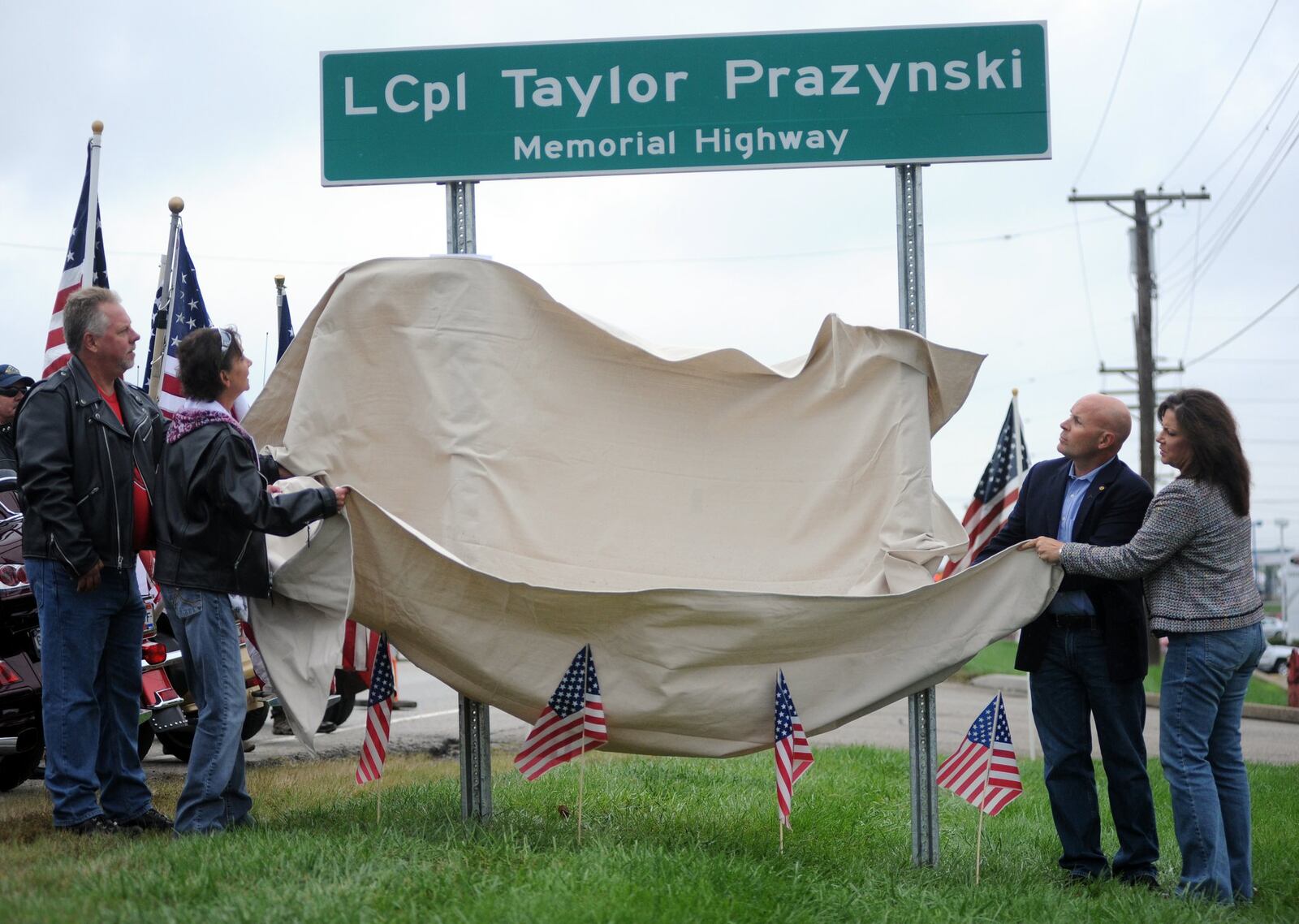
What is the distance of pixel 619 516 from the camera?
563 cm

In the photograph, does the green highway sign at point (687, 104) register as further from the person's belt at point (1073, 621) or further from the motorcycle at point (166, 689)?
the motorcycle at point (166, 689)

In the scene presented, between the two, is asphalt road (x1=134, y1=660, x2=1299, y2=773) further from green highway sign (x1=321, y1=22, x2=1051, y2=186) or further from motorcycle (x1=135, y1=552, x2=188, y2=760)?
green highway sign (x1=321, y1=22, x2=1051, y2=186)

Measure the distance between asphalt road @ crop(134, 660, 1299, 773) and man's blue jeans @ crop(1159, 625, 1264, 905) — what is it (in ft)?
21.4

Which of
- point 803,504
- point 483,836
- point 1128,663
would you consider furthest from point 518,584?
point 1128,663

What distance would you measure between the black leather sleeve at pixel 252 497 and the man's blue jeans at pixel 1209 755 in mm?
3521

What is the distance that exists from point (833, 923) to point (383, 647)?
7.66ft

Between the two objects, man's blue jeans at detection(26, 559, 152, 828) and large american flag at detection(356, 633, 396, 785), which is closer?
man's blue jeans at detection(26, 559, 152, 828)

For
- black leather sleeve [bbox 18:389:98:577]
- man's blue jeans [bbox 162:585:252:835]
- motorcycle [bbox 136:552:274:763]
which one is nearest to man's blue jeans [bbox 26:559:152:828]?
black leather sleeve [bbox 18:389:98:577]

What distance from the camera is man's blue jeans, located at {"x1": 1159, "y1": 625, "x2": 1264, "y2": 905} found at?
5.09 m

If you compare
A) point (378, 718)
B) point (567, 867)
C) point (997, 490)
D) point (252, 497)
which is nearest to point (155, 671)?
point (378, 718)

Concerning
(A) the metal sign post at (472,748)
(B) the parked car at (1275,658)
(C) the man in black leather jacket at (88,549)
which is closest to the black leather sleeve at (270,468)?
(C) the man in black leather jacket at (88,549)

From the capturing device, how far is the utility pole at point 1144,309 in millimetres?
26703

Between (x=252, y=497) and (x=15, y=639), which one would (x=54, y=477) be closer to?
(x=252, y=497)

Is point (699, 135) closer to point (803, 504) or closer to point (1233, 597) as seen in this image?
point (803, 504)
